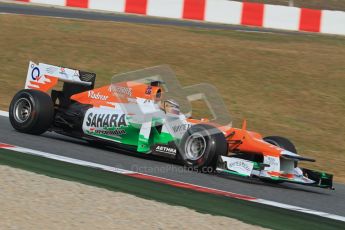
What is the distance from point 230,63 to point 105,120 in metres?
8.36

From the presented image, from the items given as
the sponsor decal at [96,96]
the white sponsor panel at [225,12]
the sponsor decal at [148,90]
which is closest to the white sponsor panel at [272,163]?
the sponsor decal at [148,90]

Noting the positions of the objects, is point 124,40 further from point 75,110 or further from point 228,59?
point 75,110

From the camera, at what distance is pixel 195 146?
8.29 metres

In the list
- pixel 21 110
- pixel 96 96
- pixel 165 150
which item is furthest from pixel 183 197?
pixel 21 110

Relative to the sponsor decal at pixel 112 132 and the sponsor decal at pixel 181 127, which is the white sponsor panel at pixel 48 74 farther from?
the sponsor decal at pixel 181 127

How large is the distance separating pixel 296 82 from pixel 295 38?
6685mm

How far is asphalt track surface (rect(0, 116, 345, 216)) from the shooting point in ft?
24.8

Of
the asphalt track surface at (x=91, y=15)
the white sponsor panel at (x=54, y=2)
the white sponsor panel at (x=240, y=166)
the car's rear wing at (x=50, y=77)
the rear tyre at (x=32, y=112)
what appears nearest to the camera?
the white sponsor panel at (x=240, y=166)

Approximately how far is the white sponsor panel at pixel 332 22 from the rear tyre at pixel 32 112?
18877 millimetres

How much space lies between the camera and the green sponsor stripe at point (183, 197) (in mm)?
6207

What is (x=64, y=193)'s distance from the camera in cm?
595

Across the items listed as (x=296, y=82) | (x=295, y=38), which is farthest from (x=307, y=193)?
(x=295, y=38)

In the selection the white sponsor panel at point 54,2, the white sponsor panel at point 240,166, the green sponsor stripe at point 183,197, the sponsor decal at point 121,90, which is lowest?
the green sponsor stripe at point 183,197

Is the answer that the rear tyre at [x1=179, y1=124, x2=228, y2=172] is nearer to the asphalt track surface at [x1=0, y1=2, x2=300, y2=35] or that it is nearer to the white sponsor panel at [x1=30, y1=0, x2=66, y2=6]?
the asphalt track surface at [x1=0, y1=2, x2=300, y2=35]
